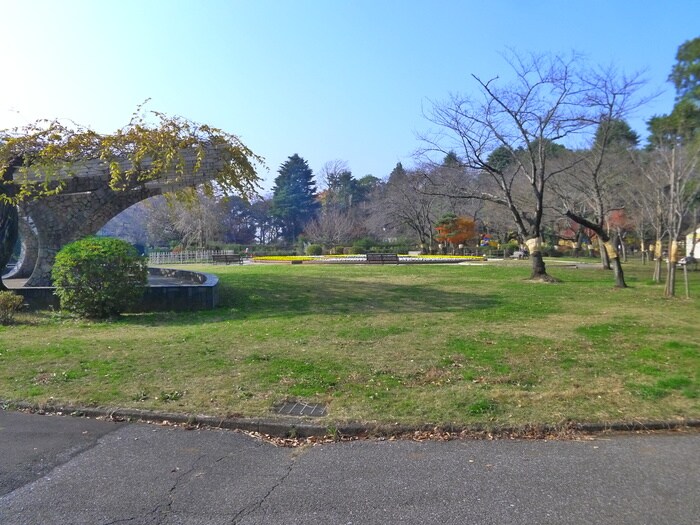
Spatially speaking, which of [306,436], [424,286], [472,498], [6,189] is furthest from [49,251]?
[472,498]

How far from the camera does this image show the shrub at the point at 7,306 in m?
10.5

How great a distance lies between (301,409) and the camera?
5469 millimetres

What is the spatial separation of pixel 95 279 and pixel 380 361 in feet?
22.2

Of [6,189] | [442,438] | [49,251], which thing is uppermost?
[6,189]

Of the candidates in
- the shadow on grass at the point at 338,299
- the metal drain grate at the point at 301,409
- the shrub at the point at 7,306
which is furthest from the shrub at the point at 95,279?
the metal drain grate at the point at 301,409

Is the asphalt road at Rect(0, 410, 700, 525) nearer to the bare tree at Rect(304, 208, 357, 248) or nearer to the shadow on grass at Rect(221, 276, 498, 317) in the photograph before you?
the shadow on grass at Rect(221, 276, 498, 317)

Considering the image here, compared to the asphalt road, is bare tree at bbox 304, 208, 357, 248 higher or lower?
higher

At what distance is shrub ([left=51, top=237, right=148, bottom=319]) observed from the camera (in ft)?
36.2

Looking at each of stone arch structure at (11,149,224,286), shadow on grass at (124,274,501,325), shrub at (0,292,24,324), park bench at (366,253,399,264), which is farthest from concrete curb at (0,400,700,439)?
park bench at (366,253,399,264)

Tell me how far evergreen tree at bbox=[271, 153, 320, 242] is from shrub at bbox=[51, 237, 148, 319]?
62475mm

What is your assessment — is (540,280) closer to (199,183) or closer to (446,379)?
(199,183)

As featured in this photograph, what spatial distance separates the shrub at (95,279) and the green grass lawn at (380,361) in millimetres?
466

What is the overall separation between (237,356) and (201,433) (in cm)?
264

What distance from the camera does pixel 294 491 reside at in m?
3.74
